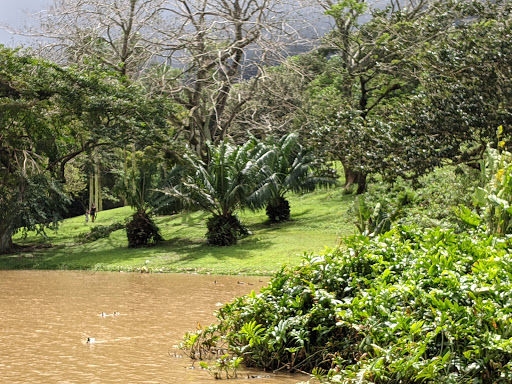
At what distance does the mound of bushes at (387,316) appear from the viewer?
482 centimetres

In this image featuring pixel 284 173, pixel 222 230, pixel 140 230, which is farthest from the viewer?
pixel 284 173

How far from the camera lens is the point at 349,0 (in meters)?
24.5

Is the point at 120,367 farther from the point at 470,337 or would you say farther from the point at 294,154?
the point at 294,154

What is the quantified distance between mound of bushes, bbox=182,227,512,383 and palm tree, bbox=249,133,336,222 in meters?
15.6

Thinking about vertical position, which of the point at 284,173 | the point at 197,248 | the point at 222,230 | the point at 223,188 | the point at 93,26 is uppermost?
the point at 93,26

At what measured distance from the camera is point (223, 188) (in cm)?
2086

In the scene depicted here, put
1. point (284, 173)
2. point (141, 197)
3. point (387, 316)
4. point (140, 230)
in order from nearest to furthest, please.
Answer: point (387, 316)
point (140, 230)
point (141, 197)
point (284, 173)

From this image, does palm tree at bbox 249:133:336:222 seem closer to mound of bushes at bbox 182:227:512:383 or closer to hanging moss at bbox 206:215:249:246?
hanging moss at bbox 206:215:249:246

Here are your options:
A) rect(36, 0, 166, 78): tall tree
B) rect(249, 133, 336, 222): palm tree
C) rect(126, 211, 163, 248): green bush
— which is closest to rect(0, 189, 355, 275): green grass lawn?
rect(126, 211, 163, 248): green bush

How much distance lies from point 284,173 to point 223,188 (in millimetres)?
4625

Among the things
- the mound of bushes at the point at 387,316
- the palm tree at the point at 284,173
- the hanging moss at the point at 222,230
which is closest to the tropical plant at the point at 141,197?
the hanging moss at the point at 222,230

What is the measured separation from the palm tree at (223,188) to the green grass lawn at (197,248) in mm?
565

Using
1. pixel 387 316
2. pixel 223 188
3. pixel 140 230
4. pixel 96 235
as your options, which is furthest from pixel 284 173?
pixel 387 316

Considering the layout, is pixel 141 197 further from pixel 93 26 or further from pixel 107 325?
pixel 107 325
